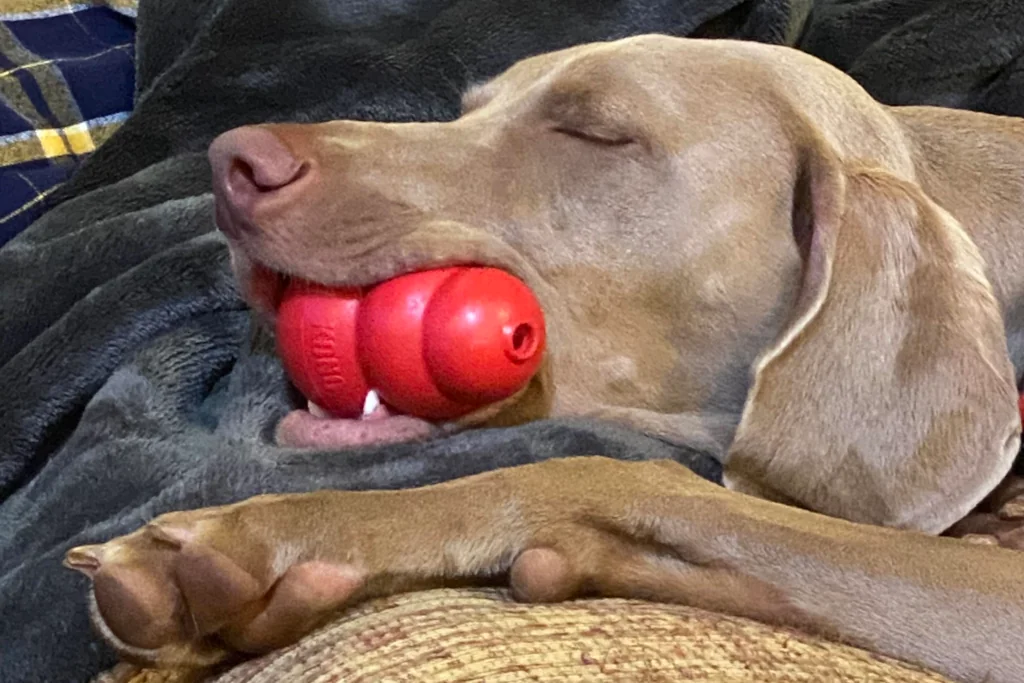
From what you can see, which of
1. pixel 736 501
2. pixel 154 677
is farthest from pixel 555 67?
pixel 154 677

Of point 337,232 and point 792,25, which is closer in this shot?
point 337,232

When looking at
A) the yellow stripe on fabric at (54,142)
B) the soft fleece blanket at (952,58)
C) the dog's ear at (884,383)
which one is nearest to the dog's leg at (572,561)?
the dog's ear at (884,383)

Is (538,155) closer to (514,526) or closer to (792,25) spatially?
(514,526)

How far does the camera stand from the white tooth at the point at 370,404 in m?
1.46

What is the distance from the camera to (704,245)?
167cm

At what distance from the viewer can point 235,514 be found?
1.13m

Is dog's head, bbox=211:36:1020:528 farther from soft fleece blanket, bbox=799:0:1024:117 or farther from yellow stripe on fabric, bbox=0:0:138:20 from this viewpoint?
yellow stripe on fabric, bbox=0:0:138:20

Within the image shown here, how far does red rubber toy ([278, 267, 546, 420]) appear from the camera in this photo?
1370mm

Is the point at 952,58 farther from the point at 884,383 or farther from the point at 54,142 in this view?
the point at 54,142

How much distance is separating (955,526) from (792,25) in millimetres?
1211

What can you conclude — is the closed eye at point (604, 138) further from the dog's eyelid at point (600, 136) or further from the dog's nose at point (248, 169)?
the dog's nose at point (248, 169)

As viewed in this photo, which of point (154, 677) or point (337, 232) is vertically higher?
point (337, 232)

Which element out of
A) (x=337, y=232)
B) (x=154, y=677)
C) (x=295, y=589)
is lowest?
(x=154, y=677)

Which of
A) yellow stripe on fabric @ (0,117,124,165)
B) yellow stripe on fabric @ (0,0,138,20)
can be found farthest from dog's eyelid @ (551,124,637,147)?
yellow stripe on fabric @ (0,0,138,20)
